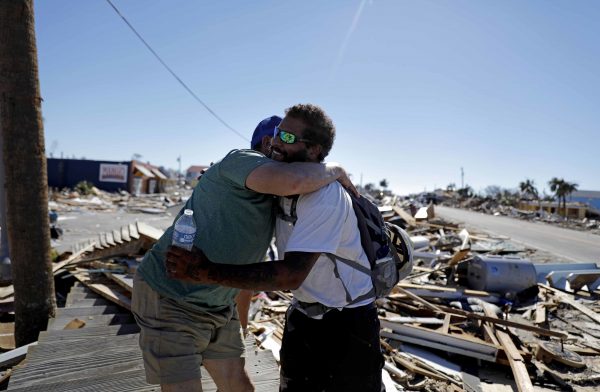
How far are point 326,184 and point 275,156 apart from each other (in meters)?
0.34

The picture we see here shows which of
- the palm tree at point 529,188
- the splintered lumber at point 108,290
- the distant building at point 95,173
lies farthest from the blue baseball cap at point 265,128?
the palm tree at point 529,188

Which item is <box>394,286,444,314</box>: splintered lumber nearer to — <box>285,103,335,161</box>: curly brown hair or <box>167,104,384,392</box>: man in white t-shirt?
<box>167,104,384,392</box>: man in white t-shirt

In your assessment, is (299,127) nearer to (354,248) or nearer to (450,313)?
(354,248)

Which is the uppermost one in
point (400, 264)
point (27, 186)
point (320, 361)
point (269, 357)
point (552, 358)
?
point (27, 186)

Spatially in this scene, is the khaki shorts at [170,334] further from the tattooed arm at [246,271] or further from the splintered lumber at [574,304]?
the splintered lumber at [574,304]

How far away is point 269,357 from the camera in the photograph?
3510 millimetres

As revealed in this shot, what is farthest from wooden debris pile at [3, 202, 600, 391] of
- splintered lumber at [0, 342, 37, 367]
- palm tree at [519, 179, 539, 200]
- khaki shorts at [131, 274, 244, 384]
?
palm tree at [519, 179, 539, 200]

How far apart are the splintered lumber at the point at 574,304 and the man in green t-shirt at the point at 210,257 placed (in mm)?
6882

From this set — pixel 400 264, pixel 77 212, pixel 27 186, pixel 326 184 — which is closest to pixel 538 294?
pixel 400 264

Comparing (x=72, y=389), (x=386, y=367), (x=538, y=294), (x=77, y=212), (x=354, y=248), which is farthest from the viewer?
(x=77, y=212)

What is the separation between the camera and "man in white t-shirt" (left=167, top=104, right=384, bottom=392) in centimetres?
172

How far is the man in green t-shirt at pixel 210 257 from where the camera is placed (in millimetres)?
1893

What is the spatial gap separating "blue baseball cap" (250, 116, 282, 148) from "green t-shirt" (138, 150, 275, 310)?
0.43 metres

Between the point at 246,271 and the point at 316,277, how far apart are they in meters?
0.37
